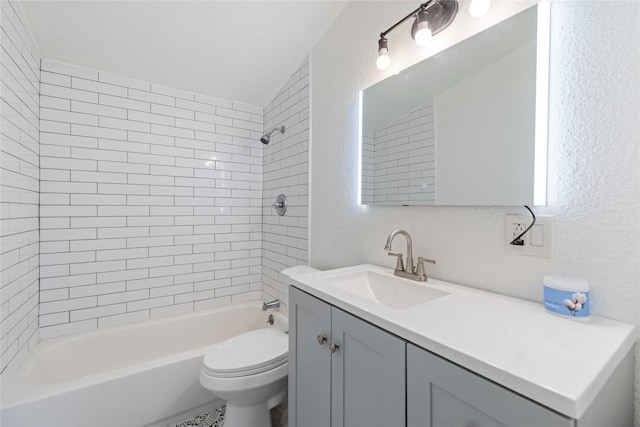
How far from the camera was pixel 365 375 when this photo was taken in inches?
32.5

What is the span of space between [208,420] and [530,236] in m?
1.97

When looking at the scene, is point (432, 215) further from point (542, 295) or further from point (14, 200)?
point (14, 200)

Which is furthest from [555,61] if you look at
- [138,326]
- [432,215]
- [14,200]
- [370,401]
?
[138,326]

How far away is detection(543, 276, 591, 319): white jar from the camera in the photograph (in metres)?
0.73

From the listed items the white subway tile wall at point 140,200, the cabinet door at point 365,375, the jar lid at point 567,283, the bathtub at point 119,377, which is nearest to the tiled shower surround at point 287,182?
the white subway tile wall at point 140,200

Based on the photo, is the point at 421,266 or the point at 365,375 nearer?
the point at 365,375

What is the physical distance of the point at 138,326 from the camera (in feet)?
6.49

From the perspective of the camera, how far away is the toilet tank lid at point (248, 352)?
4.76 feet

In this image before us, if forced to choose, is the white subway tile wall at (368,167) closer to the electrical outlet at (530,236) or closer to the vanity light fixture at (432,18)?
the vanity light fixture at (432,18)

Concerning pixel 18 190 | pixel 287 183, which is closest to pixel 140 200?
pixel 18 190

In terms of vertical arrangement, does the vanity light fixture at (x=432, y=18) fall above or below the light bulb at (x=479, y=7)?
above

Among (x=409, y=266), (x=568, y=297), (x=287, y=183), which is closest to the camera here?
(x=568, y=297)

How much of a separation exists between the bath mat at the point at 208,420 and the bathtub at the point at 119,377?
5 cm

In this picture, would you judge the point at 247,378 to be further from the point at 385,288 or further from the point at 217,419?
the point at 385,288
